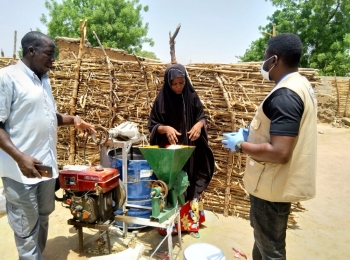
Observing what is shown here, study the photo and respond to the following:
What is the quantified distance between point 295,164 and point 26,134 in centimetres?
209

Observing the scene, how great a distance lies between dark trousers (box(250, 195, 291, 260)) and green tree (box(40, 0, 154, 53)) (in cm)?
1938

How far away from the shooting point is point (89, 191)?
8.23ft

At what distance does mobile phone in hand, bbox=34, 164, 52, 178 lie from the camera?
201 centimetres

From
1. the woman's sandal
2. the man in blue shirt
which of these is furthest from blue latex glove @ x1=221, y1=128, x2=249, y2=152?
the woman's sandal

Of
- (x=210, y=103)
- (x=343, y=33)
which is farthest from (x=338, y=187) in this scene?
(x=343, y=33)

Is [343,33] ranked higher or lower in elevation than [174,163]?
higher

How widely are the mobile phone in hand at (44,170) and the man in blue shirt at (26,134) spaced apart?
3 centimetres

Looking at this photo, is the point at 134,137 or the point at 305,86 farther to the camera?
the point at 134,137

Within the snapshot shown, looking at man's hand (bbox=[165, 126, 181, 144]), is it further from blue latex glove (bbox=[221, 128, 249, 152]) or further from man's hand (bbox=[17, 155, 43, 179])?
man's hand (bbox=[17, 155, 43, 179])

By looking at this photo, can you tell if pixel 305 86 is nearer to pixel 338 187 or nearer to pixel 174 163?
pixel 174 163

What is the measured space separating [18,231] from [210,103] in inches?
109

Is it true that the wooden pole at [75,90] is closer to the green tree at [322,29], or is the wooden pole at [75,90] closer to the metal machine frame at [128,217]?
the metal machine frame at [128,217]

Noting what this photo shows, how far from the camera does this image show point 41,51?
7.31ft

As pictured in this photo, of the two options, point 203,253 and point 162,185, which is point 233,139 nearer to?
point 162,185
